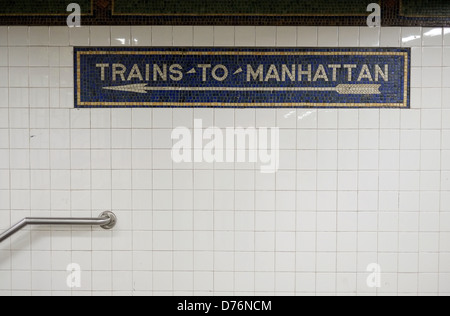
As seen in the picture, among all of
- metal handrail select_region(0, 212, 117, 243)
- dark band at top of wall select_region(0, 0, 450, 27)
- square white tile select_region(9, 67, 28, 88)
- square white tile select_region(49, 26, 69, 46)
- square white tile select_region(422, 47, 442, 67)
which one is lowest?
metal handrail select_region(0, 212, 117, 243)

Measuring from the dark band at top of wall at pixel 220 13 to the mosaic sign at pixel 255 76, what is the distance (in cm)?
21

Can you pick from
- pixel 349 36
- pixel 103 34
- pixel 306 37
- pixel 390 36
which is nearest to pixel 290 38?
pixel 306 37

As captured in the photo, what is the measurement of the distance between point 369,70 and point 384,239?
4.06ft

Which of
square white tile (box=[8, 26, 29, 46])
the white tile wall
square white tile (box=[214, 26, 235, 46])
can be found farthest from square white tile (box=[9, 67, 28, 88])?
square white tile (box=[214, 26, 235, 46])

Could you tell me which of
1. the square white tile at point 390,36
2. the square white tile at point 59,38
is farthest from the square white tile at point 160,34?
the square white tile at point 390,36

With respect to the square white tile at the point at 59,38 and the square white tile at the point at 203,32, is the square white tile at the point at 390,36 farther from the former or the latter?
the square white tile at the point at 59,38

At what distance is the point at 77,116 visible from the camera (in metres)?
2.38

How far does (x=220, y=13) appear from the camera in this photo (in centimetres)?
237

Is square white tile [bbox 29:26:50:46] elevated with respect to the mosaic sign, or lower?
elevated

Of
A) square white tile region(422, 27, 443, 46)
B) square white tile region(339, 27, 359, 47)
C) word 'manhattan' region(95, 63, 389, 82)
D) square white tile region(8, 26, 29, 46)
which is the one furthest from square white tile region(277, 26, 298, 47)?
square white tile region(8, 26, 29, 46)

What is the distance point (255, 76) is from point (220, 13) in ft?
1.70

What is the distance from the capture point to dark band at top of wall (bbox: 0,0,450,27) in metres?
2.37

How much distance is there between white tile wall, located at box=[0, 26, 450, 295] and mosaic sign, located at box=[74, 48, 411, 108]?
78 millimetres

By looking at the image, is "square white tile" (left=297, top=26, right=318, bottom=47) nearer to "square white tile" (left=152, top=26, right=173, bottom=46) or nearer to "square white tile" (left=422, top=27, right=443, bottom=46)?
"square white tile" (left=422, top=27, right=443, bottom=46)
